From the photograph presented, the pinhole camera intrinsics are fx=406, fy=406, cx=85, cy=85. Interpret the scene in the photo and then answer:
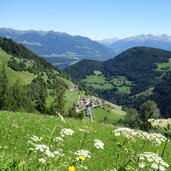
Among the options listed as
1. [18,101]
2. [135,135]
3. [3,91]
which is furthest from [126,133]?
[3,91]

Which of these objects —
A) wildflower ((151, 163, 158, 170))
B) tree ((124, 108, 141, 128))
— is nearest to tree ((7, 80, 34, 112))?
tree ((124, 108, 141, 128))

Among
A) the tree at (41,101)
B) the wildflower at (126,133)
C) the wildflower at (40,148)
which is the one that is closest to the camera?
the wildflower at (40,148)

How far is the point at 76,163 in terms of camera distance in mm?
6160

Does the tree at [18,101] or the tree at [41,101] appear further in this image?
the tree at [41,101]

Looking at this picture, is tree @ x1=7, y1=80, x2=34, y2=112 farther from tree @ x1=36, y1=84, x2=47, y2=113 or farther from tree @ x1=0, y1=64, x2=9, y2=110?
tree @ x1=36, y1=84, x2=47, y2=113

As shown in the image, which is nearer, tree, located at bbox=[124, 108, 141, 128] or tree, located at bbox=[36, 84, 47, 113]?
tree, located at bbox=[36, 84, 47, 113]

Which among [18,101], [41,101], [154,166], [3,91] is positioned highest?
[154,166]

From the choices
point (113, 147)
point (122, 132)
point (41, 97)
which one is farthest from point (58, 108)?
point (122, 132)

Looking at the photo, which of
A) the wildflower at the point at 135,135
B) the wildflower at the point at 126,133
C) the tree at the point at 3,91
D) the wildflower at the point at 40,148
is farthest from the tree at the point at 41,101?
the wildflower at the point at 40,148

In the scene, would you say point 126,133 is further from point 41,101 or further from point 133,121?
point 133,121

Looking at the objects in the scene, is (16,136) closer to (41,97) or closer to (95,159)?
(95,159)

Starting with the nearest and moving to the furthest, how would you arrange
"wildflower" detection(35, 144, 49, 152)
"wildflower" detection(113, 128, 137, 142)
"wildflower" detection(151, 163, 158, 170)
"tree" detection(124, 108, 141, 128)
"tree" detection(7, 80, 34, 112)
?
"wildflower" detection(151, 163, 158, 170), "wildflower" detection(35, 144, 49, 152), "wildflower" detection(113, 128, 137, 142), "tree" detection(7, 80, 34, 112), "tree" detection(124, 108, 141, 128)

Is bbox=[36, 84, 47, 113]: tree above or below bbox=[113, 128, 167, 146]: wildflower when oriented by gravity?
below

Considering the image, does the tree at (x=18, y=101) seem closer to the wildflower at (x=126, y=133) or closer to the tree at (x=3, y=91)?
the tree at (x=3, y=91)
